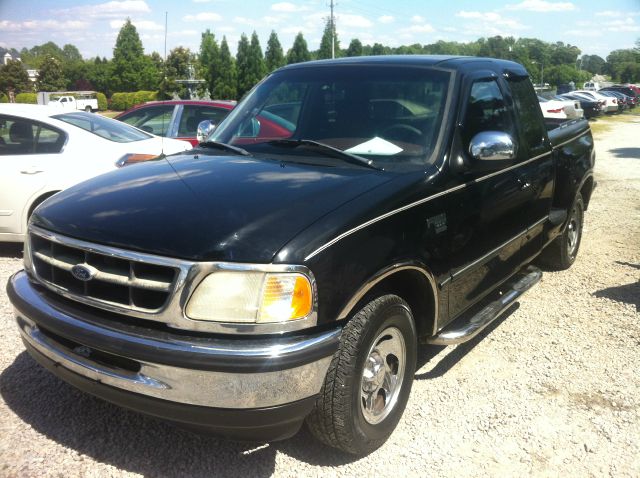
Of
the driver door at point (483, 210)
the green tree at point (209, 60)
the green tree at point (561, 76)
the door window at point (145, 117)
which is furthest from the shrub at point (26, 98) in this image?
the green tree at point (561, 76)

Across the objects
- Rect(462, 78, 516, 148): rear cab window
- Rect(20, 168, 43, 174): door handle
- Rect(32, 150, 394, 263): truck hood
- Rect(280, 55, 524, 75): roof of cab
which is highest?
Rect(280, 55, 524, 75): roof of cab

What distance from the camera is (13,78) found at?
216ft

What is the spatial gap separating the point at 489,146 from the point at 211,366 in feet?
6.83

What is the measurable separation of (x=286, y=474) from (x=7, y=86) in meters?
73.0

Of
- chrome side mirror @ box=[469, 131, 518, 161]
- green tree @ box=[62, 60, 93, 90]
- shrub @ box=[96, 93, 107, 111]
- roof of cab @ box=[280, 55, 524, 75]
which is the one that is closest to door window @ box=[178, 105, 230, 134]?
roof of cab @ box=[280, 55, 524, 75]

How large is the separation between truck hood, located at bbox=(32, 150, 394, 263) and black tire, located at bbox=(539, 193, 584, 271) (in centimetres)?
340

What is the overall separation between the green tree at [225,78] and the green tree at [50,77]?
3202 centimetres

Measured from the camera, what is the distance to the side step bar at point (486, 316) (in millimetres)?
3484

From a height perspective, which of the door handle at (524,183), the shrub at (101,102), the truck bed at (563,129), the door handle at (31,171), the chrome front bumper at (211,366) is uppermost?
the truck bed at (563,129)

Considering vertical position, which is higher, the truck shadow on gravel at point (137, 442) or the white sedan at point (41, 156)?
the white sedan at point (41, 156)

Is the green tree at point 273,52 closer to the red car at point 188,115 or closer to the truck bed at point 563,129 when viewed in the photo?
the red car at point 188,115

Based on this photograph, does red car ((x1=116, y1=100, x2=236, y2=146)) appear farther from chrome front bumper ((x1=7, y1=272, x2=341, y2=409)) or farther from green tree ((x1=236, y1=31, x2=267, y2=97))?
green tree ((x1=236, y1=31, x2=267, y2=97))

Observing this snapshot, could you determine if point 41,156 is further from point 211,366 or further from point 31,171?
point 211,366

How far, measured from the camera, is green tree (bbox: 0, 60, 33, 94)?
64.9 metres
